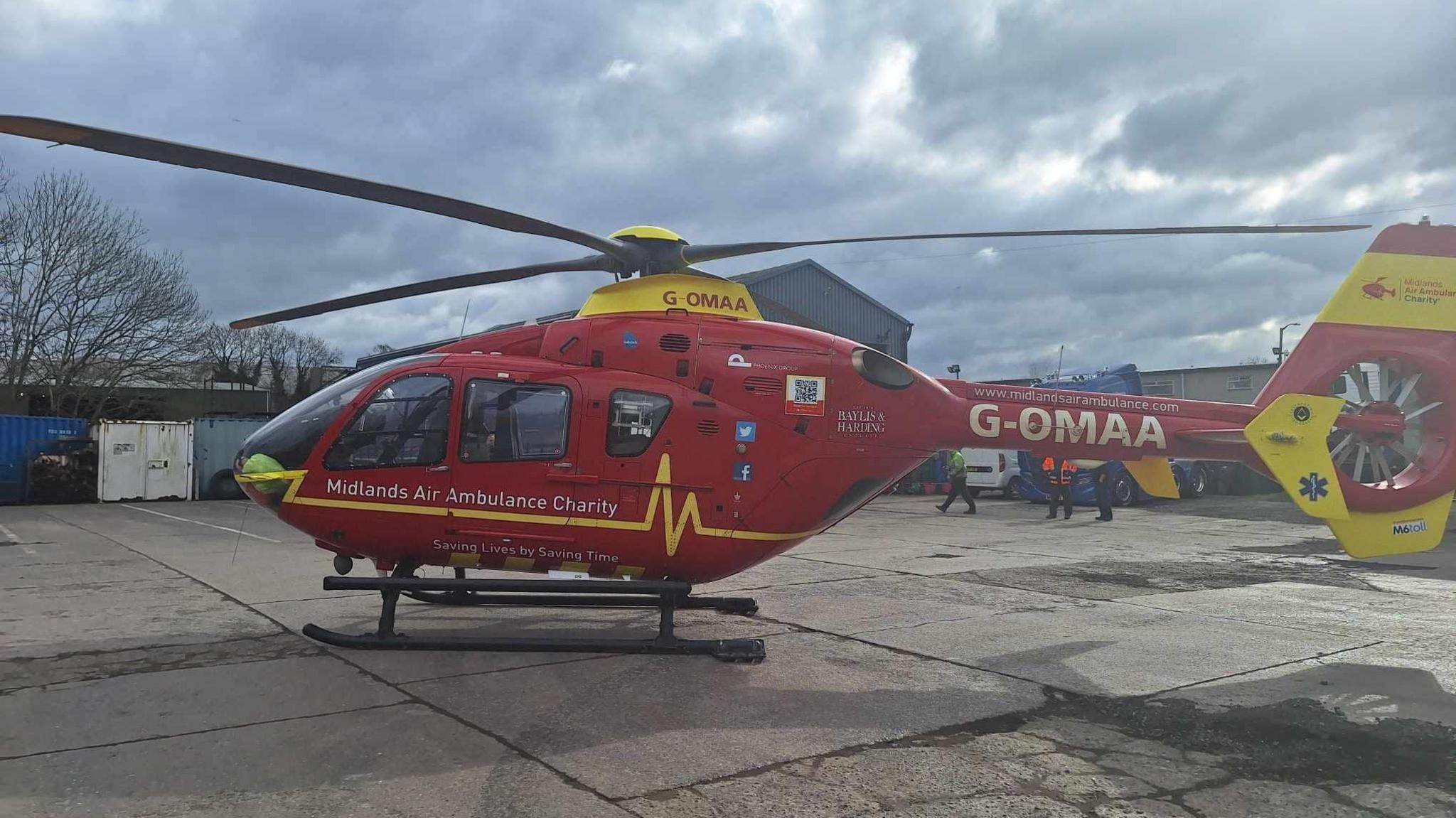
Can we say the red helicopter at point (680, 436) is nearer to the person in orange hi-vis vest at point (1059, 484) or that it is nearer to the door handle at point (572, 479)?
the door handle at point (572, 479)

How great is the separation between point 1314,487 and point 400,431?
7.96m

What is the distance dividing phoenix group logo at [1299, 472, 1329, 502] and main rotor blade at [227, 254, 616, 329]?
256 inches

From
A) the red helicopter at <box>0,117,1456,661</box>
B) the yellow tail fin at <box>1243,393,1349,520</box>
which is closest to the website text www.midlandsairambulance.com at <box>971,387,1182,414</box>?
the red helicopter at <box>0,117,1456,661</box>

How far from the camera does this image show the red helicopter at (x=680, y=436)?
7133mm

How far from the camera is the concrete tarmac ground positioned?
430 cm

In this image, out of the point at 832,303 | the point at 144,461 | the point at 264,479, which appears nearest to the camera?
the point at 264,479

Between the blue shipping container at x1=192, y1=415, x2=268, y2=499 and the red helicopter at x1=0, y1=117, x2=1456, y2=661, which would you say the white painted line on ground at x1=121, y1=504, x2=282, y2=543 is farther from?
the red helicopter at x1=0, y1=117, x2=1456, y2=661

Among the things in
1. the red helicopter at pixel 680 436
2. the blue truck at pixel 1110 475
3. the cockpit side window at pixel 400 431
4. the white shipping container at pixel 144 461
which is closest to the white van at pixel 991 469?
the blue truck at pixel 1110 475

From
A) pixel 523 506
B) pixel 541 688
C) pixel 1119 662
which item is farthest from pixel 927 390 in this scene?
pixel 541 688

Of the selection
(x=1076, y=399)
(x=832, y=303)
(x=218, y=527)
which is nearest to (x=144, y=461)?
(x=218, y=527)

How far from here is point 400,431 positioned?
7.21 m

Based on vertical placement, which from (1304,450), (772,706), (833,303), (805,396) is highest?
(833,303)

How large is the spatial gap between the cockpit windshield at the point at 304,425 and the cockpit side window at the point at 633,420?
1.60 m

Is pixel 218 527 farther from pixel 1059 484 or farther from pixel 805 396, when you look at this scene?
pixel 1059 484
